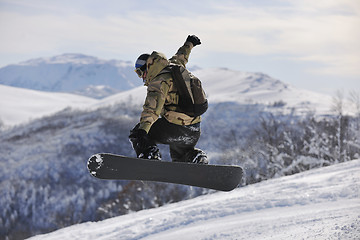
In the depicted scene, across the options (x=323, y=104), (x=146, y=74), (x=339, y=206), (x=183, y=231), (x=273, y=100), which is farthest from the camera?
(x=273, y=100)

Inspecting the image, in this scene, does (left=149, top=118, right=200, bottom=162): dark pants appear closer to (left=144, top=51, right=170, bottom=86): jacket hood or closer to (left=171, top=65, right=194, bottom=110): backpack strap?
(left=171, top=65, right=194, bottom=110): backpack strap

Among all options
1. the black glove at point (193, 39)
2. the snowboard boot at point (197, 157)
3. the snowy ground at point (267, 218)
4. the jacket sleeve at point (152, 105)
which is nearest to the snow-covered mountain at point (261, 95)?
the snowy ground at point (267, 218)

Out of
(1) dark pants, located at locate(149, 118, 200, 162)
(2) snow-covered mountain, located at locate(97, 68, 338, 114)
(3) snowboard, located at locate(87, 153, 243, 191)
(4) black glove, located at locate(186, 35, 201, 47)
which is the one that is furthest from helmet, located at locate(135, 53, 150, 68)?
(2) snow-covered mountain, located at locate(97, 68, 338, 114)

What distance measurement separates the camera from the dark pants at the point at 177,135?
13.7ft

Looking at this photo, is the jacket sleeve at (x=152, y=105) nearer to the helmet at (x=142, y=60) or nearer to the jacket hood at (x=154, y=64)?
the jacket hood at (x=154, y=64)

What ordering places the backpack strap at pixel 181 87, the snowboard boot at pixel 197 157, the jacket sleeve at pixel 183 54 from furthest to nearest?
1. the jacket sleeve at pixel 183 54
2. the snowboard boot at pixel 197 157
3. the backpack strap at pixel 181 87

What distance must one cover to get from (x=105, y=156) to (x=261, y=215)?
3.64m

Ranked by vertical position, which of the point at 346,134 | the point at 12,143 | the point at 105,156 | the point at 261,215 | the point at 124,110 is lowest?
the point at 12,143

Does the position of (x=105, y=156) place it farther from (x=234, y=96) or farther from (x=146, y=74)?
(x=234, y=96)

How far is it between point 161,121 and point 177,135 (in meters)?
0.25

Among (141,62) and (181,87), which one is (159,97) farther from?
(141,62)

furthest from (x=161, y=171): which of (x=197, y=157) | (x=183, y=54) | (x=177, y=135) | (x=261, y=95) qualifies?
(x=261, y=95)

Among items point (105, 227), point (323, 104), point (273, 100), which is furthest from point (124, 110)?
point (105, 227)

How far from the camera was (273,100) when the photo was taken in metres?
142
